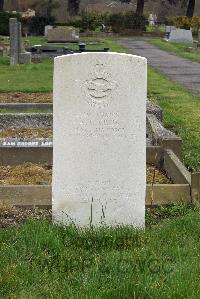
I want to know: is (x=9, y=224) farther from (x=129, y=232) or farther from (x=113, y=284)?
(x=113, y=284)

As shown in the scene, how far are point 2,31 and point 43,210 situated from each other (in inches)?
1472

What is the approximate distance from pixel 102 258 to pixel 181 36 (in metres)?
40.6

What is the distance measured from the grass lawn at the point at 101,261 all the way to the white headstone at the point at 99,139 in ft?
0.71

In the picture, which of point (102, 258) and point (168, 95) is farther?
point (168, 95)

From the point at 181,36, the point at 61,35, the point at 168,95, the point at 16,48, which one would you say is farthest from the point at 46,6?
the point at 168,95

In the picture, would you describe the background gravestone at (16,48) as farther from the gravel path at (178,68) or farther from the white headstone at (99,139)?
the white headstone at (99,139)

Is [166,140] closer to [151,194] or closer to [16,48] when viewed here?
[151,194]

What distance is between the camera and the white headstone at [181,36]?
42906 millimetres

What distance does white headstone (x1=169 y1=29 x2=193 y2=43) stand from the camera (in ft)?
141

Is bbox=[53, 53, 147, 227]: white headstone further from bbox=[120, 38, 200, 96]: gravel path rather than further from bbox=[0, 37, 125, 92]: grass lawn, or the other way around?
bbox=[120, 38, 200, 96]: gravel path

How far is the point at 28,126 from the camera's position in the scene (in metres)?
9.41

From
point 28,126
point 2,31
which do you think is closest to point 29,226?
point 28,126

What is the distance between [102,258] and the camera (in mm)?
4055

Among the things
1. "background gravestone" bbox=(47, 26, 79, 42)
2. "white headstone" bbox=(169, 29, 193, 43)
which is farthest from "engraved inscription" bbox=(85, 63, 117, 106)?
"white headstone" bbox=(169, 29, 193, 43)
